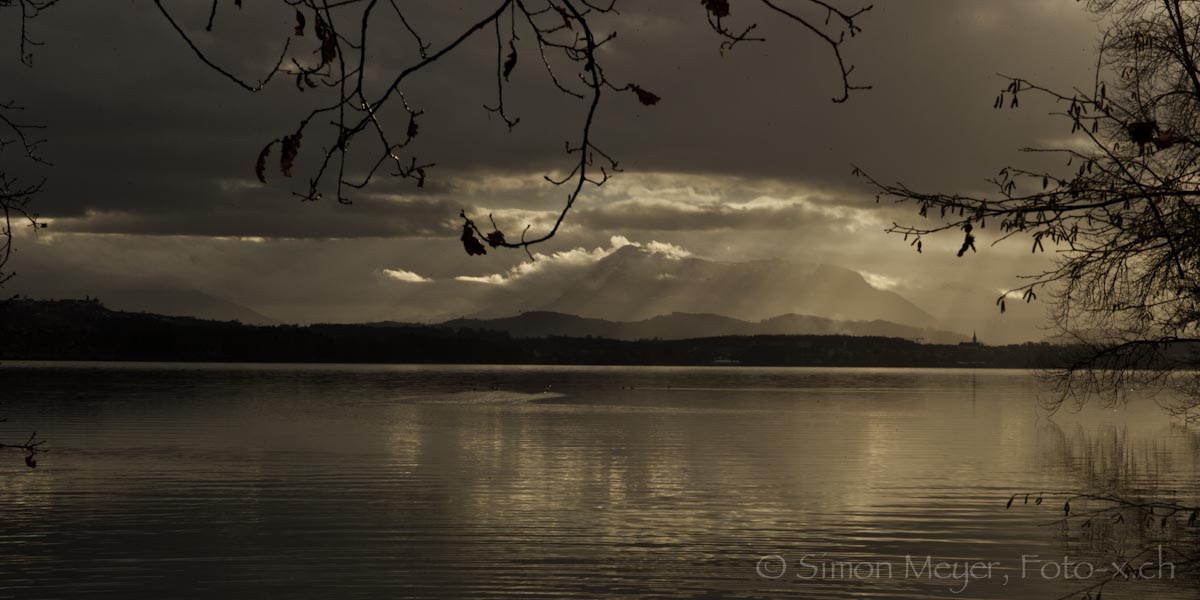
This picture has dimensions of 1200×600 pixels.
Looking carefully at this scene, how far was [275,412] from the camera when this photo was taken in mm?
106000

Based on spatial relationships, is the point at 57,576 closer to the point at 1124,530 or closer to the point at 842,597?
the point at 842,597

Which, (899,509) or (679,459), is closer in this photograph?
(899,509)

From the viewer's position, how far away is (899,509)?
40312mm

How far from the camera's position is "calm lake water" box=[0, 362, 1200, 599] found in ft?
89.0

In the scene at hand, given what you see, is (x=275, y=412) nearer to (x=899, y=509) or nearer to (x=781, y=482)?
(x=781, y=482)

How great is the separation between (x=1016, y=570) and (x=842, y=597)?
6.05 meters

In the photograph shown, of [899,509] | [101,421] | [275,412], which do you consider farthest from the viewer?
[275,412]

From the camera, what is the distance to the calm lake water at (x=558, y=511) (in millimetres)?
27125

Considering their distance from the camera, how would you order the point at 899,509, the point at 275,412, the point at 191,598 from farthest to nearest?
1. the point at 275,412
2. the point at 899,509
3. the point at 191,598

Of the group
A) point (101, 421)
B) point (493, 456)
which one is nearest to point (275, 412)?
point (101, 421)

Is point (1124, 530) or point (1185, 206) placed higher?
point (1185, 206)

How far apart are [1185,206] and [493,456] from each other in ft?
171

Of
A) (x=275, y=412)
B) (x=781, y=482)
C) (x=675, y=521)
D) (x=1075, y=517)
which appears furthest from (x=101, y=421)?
(x=1075, y=517)

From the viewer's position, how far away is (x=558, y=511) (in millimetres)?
38844
